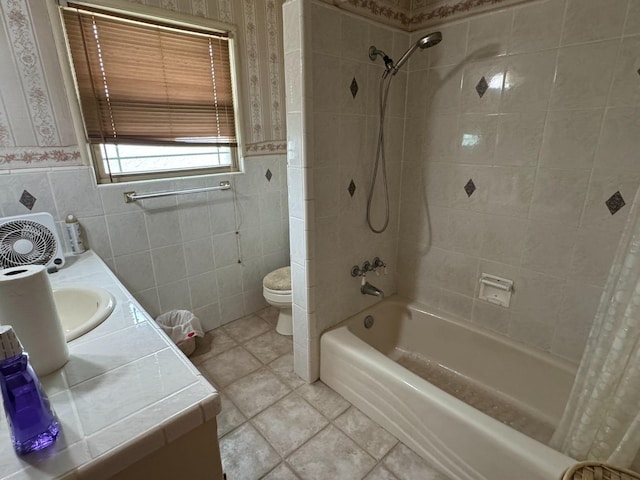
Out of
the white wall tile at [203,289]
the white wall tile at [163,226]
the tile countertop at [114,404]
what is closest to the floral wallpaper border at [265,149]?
the white wall tile at [163,226]

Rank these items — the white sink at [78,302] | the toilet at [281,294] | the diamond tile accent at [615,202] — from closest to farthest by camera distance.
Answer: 1. the white sink at [78,302]
2. the diamond tile accent at [615,202]
3. the toilet at [281,294]

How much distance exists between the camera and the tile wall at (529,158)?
134 cm

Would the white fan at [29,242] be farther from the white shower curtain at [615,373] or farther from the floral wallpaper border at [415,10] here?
the white shower curtain at [615,373]

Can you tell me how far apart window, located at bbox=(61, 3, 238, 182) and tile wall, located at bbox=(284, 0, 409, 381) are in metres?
0.85

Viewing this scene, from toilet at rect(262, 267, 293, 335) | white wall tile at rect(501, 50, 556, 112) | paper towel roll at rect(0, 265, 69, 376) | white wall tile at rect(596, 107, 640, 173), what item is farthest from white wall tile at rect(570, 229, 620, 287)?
paper towel roll at rect(0, 265, 69, 376)

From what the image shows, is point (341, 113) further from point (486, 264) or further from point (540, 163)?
point (486, 264)

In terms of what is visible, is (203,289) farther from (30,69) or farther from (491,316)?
(491,316)

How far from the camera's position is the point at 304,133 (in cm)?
148

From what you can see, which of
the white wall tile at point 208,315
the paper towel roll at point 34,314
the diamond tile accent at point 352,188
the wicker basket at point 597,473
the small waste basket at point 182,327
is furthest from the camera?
the white wall tile at point 208,315

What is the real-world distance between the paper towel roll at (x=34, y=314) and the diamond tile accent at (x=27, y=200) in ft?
3.67

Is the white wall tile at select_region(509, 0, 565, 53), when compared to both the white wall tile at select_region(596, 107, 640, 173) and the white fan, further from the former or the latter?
the white fan

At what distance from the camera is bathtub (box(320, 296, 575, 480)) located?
1.21 m

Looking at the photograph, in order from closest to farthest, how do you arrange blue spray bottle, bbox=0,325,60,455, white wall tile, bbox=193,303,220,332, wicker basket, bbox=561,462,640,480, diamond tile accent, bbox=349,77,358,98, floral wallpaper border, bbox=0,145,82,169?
blue spray bottle, bbox=0,325,60,455 < wicker basket, bbox=561,462,640,480 < floral wallpaper border, bbox=0,145,82,169 < diamond tile accent, bbox=349,77,358,98 < white wall tile, bbox=193,303,220,332

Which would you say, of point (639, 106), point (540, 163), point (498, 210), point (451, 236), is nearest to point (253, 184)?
point (451, 236)
